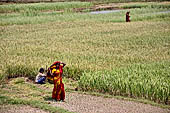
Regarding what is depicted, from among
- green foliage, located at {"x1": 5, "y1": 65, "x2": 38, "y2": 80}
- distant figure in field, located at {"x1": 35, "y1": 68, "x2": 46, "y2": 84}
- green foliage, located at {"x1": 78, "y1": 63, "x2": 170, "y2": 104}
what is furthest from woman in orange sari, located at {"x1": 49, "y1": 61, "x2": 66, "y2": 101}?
green foliage, located at {"x1": 5, "y1": 65, "x2": 38, "y2": 80}

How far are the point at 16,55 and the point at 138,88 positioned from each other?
24.1ft

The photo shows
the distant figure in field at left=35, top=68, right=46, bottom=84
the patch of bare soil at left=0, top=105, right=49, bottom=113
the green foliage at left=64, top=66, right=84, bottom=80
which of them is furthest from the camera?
the green foliage at left=64, top=66, right=84, bottom=80

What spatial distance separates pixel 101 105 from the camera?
36.6 feet

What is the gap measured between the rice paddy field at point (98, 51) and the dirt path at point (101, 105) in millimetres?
733

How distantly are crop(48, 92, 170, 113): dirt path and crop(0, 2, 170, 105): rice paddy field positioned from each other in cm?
73

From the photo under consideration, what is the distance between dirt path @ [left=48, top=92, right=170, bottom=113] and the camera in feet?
34.9

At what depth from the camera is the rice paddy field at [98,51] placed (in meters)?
12.4

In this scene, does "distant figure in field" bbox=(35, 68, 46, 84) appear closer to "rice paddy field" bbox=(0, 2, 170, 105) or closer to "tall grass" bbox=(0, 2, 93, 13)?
"rice paddy field" bbox=(0, 2, 170, 105)

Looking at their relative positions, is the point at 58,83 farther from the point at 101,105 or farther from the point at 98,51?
the point at 98,51

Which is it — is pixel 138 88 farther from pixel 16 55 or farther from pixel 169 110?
pixel 16 55

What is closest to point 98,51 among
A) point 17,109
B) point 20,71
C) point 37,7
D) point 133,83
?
point 20,71

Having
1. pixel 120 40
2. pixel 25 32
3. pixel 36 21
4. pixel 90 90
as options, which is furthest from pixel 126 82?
pixel 36 21

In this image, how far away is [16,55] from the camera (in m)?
17.3

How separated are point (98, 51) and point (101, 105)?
775cm
